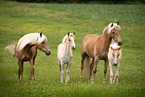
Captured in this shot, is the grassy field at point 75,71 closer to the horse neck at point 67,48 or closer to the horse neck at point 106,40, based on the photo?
the horse neck at point 67,48

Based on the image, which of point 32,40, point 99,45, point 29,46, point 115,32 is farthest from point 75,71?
point 115,32

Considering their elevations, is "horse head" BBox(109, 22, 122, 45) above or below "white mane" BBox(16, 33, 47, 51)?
above

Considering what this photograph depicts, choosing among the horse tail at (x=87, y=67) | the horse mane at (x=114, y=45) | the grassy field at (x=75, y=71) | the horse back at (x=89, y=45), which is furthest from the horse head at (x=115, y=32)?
the horse tail at (x=87, y=67)

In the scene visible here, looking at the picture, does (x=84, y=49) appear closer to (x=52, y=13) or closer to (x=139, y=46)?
→ (x=139, y=46)

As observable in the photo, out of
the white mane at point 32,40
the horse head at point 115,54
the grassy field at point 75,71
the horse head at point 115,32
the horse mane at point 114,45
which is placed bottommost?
the grassy field at point 75,71

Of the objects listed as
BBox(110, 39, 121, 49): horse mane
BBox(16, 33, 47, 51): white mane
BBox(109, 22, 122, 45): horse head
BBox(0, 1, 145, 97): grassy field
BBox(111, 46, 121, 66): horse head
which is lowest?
BBox(0, 1, 145, 97): grassy field

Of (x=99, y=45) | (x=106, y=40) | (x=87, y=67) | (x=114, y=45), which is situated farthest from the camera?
(x=87, y=67)

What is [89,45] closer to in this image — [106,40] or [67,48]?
[106,40]

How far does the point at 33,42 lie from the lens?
33.0 ft

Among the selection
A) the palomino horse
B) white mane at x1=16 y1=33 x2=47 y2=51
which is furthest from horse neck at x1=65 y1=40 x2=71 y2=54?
the palomino horse

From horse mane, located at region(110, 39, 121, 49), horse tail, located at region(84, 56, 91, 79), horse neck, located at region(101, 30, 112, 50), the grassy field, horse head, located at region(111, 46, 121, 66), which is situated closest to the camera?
the grassy field

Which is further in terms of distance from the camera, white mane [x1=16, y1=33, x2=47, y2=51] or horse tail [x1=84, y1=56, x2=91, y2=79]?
horse tail [x1=84, y1=56, x2=91, y2=79]

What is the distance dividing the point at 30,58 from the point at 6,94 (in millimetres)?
2615

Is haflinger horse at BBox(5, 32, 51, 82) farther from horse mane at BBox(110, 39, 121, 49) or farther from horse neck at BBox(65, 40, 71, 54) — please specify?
horse mane at BBox(110, 39, 121, 49)
